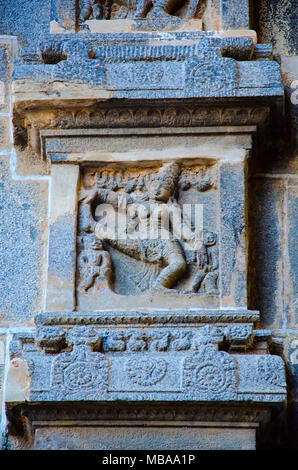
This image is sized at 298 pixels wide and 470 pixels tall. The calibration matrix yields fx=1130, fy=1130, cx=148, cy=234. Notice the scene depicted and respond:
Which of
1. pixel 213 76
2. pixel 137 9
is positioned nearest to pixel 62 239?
pixel 213 76

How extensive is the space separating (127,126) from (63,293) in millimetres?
859

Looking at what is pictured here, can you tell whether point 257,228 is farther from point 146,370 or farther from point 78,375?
point 78,375

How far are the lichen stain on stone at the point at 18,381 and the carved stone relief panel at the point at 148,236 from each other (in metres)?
0.39

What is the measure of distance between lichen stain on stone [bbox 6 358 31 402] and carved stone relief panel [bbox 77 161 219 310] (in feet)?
1.30

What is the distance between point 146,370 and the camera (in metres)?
4.76

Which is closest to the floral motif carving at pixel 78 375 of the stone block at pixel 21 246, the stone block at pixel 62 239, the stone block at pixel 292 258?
the stone block at pixel 62 239

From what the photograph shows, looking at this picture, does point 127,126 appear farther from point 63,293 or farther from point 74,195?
point 63,293

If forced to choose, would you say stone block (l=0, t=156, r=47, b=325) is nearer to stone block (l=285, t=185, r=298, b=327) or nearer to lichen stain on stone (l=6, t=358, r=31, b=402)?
lichen stain on stone (l=6, t=358, r=31, b=402)

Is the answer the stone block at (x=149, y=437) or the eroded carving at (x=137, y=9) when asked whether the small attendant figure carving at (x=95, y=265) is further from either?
the eroded carving at (x=137, y=9)

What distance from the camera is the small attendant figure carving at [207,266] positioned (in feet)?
16.5

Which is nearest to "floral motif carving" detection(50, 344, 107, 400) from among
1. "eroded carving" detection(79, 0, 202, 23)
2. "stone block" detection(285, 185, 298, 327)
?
"stone block" detection(285, 185, 298, 327)

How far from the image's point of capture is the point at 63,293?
198 inches

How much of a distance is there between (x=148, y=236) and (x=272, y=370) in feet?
2.87

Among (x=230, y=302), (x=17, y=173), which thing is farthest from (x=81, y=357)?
(x=17, y=173)
